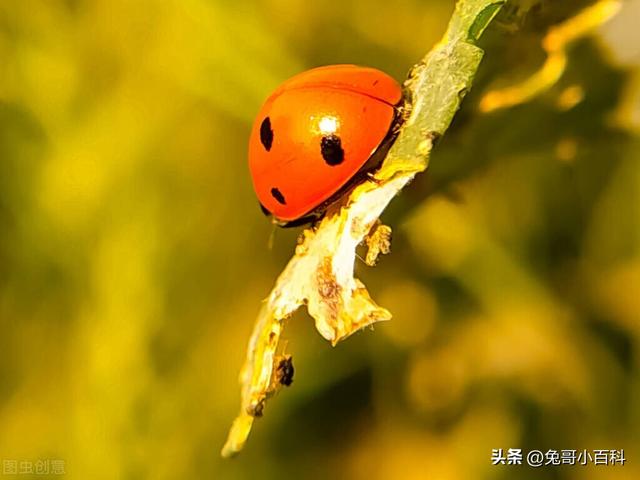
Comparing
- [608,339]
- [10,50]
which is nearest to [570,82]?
[608,339]

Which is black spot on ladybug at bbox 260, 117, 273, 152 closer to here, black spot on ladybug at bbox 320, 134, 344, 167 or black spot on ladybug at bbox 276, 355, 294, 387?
black spot on ladybug at bbox 320, 134, 344, 167

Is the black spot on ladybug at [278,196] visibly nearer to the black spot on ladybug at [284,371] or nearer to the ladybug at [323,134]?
the ladybug at [323,134]

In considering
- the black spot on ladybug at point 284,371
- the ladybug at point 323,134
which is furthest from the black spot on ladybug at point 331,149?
the black spot on ladybug at point 284,371

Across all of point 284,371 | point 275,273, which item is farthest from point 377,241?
point 275,273

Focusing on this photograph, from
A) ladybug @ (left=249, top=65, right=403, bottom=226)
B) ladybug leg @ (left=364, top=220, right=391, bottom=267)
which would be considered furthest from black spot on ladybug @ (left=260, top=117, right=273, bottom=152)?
ladybug leg @ (left=364, top=220, right=391, bottom=267)

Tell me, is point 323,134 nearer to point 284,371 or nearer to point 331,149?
point 331,149

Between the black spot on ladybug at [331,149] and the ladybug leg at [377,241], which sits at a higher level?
the black spot on ladybug at [331,149]
